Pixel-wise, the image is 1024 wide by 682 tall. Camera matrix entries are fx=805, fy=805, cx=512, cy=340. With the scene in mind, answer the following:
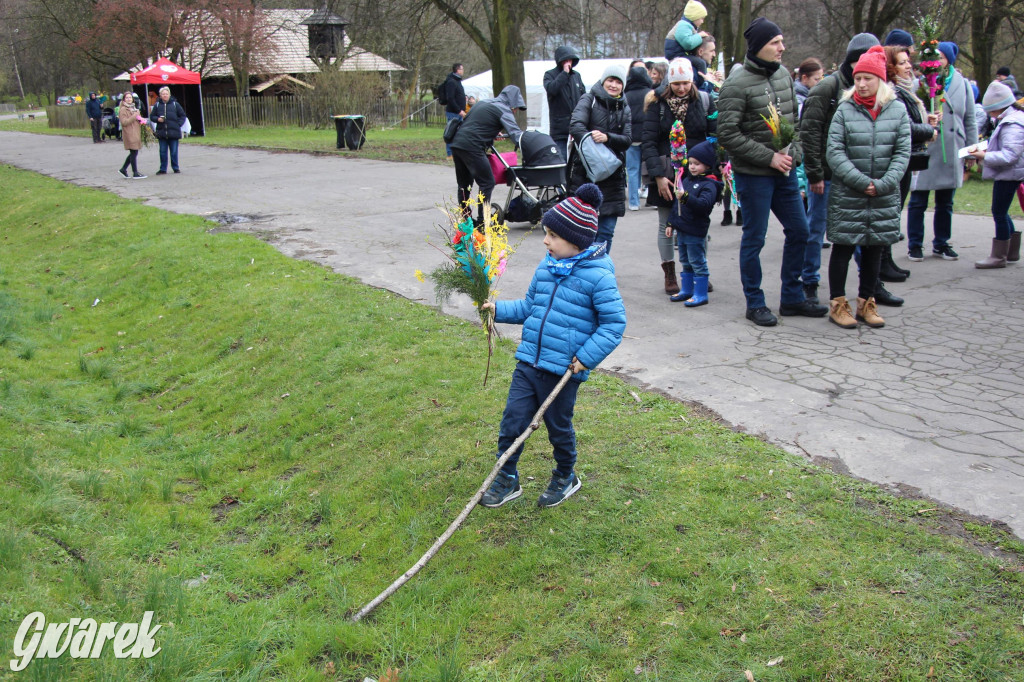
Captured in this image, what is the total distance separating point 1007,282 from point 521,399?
6029 millimetres

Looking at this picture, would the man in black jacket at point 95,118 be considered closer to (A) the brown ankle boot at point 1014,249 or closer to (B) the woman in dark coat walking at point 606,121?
(B) the woman in dark coat walking at point 606,121

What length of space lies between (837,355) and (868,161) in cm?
157

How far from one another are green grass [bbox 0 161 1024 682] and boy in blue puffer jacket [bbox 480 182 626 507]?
565 mm

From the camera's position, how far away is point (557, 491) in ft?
14.2

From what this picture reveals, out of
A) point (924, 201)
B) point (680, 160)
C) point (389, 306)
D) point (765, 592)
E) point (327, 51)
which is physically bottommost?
point (765, 592)

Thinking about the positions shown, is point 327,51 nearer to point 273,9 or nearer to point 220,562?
point 273,9

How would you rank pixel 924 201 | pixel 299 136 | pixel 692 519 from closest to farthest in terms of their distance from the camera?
1. pixel 692 519
2. pixel 924 201
3. pixel 299 136

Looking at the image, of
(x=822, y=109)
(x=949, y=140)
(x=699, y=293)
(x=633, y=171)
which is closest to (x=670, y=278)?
(x=699, y=293)

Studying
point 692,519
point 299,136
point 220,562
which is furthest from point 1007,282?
point 299,136

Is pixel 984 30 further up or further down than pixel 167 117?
further up

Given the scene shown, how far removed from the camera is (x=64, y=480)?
5023 mm

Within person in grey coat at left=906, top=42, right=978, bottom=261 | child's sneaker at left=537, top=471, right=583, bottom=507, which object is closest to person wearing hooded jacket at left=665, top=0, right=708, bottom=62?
person in grey coat at left=906, top=42, right=978, bottom=261

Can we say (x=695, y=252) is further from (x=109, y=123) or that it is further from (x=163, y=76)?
(x=109, y=123)

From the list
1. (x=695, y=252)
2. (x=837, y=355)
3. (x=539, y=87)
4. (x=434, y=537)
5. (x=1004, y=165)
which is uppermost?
(x=539, y=87)
